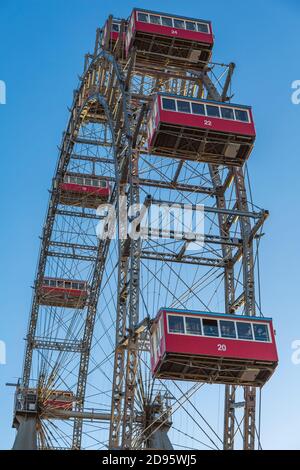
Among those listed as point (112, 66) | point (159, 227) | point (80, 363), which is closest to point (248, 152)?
point (159, 227)

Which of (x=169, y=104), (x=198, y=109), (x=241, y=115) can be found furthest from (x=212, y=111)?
(x=169, y=104)

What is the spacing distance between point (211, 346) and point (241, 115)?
11.9 m

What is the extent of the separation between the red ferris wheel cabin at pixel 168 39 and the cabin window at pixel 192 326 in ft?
52.6

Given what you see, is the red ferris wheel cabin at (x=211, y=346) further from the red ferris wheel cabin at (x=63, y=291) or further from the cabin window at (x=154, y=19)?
the red ferris wheel cabin at (x=63, y=291)

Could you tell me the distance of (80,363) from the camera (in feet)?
190

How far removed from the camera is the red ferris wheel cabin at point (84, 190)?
5319 centimetres

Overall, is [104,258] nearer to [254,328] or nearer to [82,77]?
[82,77]

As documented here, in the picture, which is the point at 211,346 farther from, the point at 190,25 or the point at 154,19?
the point at 190,25

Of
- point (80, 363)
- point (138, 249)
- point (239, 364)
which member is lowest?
point (239, 364)

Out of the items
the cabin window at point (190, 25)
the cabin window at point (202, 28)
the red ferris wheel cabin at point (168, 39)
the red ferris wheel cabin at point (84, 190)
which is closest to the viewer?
the red ferris wheel cabin at point (168, 39)

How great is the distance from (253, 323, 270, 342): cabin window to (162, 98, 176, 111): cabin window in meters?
10.6

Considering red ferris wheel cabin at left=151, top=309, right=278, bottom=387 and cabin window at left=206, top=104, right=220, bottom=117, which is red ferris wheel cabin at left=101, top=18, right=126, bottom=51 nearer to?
cabin window at left=206, top=104, right=220, bottom=117

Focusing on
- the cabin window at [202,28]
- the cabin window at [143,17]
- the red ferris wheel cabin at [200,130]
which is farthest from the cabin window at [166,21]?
the red ferris wheel cabin at [200,130]
